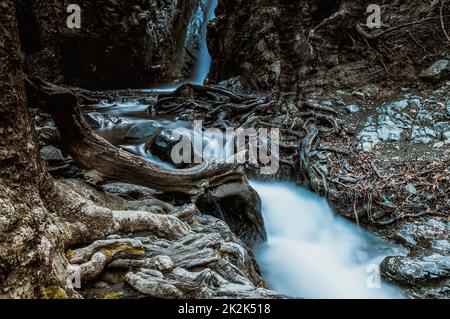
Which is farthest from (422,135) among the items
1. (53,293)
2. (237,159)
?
(53,293)

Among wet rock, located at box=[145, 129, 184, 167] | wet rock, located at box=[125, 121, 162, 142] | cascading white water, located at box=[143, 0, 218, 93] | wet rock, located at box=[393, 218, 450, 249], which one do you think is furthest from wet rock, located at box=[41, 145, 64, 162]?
cascading white water, located at box=[143, 0, 218, 93]

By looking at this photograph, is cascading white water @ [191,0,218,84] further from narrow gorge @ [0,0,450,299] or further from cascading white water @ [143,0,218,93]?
narrow gorge @ [0,0,450,299]

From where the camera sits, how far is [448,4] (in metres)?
8.52

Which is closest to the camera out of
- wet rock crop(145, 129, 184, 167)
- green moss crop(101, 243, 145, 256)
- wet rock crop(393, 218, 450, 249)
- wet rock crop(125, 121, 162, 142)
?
green moss crop(101, 243, 145, 256)

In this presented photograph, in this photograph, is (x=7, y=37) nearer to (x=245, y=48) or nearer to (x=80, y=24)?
(x=245, y=48)

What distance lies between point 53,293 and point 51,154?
2899 mm

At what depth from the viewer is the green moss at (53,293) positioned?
1785mm

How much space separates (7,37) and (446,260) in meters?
5.43

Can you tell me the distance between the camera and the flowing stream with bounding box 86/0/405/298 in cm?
444

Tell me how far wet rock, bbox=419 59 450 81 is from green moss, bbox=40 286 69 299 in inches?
373

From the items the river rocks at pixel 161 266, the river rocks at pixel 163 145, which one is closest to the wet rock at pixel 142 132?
the river rocks at pixel 163 145

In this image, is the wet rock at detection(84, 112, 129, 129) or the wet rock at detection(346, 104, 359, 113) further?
the wet rock at detection(346, 104, 359, 113)

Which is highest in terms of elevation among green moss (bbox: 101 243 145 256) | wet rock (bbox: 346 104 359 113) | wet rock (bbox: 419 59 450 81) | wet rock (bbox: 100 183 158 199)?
wet rock (bbox: 419 59 450 81)

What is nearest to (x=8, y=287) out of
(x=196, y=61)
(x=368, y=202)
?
(x=368, y=202)
